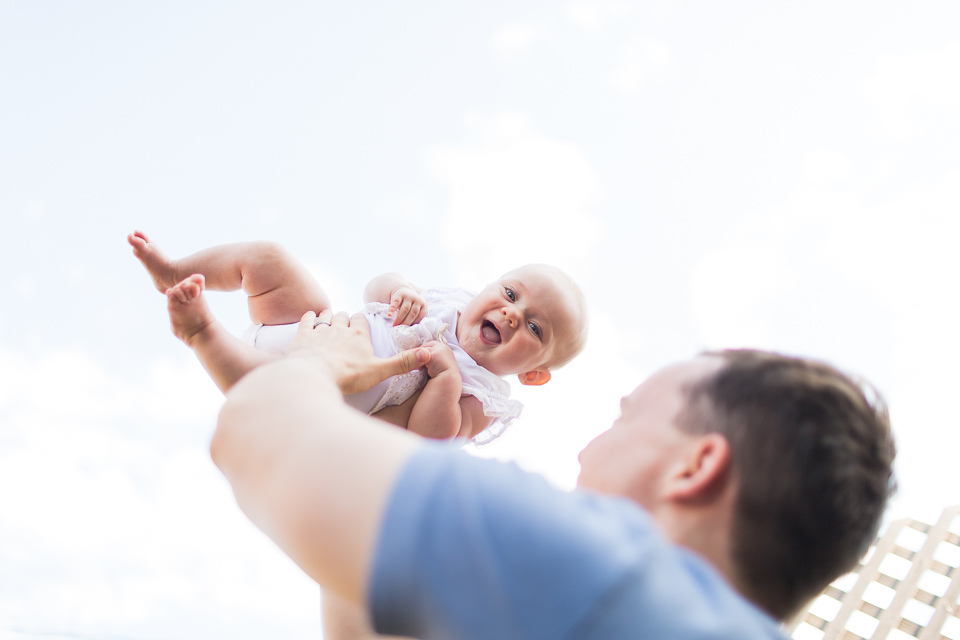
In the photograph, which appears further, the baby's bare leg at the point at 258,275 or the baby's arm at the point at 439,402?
the baby's bare leg at the point at 258,275

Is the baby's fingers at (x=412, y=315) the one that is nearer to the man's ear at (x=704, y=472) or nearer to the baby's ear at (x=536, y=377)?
the baby's ear at (x=536, y=377)

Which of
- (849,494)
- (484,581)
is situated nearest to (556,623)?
(484,581)

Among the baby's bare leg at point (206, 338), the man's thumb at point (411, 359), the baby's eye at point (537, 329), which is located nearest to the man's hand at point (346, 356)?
the man's thumb at point (411, 359)

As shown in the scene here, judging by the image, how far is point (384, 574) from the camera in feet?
1.37

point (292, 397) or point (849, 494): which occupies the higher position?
point (292, 397)

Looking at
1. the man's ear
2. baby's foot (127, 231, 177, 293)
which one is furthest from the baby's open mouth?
the man's ear

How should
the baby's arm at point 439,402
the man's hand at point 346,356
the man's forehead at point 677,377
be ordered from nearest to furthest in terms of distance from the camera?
1. the man's forehead at point 677,377
2. the man's hand at point 346,356
3. the baby's arm at point 439,402

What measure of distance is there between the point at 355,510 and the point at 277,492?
0.08 metres

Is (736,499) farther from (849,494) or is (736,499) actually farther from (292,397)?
(292,397)

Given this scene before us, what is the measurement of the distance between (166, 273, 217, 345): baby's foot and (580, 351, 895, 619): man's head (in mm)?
825

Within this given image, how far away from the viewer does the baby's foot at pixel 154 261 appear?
1408 millimetres

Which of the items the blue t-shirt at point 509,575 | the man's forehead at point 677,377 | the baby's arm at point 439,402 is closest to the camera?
the blue t-shirt at point 509,575

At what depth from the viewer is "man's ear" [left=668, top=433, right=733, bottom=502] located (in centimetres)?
59

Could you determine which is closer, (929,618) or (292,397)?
(292,397)
